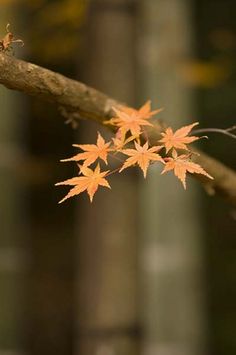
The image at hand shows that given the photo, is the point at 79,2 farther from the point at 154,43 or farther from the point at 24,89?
the point at 24,89

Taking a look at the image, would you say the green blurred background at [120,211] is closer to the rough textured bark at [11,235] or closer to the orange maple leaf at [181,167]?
the rough textured bark at [11,235]

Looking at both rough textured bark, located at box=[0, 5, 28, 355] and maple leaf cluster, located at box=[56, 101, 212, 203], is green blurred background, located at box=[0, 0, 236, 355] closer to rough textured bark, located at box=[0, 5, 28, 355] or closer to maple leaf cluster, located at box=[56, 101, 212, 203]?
rough textured bark, located at box=[0, 5, 28, 355]

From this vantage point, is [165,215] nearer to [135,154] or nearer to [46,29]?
[46,29]

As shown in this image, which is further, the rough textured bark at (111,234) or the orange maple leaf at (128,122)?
the rough textured bark at (111,234)

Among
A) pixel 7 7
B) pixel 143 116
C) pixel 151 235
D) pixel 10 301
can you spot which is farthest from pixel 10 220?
pixel 143 116

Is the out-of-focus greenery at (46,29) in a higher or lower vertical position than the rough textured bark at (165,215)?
higher

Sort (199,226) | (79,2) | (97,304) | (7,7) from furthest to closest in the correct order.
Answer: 1. (199,226)
2. (7,7)
3. (79,2)
4. (97,304)

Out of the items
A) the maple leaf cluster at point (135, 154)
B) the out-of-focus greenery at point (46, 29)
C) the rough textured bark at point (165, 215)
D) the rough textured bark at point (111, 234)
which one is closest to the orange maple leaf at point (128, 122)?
the maple leaf cluster at point (135, 154)
